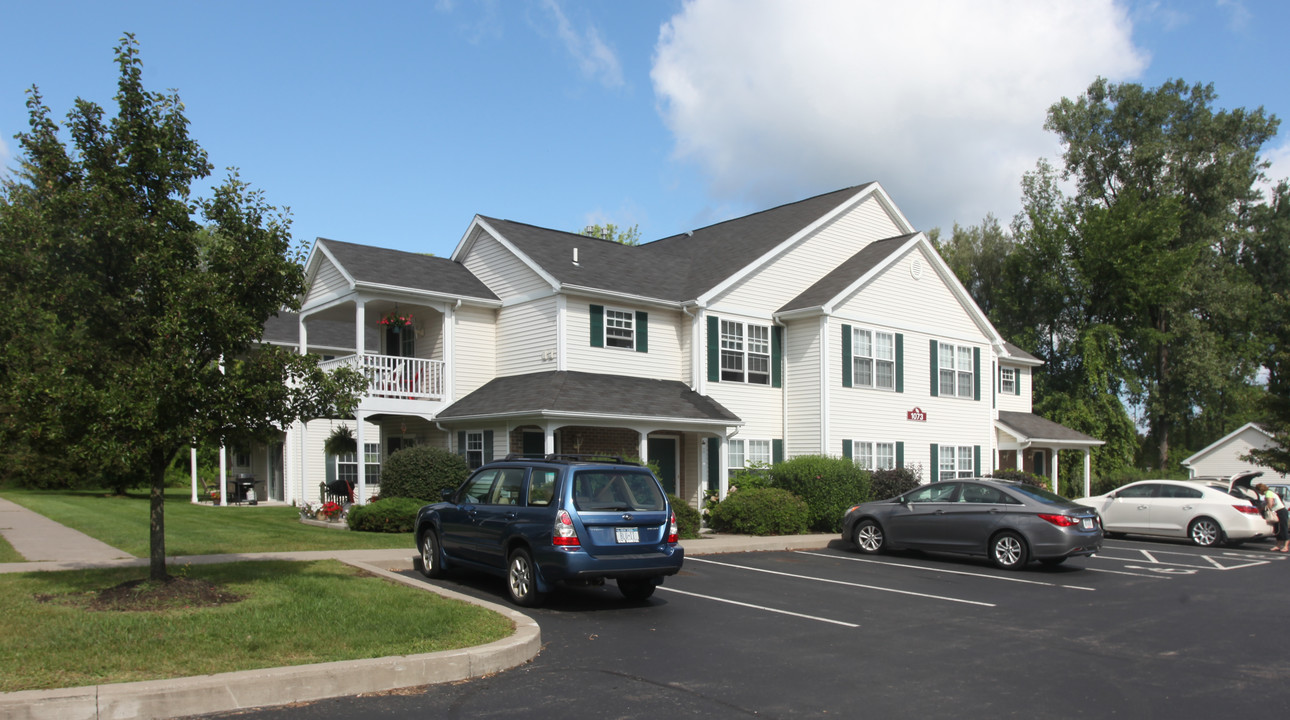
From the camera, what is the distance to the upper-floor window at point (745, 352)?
22.9m

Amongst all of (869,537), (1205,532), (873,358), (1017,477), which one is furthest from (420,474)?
(1017,477)

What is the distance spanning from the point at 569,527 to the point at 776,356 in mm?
14825

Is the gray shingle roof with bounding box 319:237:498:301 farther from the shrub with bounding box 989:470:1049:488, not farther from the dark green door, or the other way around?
the shrub with bounding box 989:470:1049:488

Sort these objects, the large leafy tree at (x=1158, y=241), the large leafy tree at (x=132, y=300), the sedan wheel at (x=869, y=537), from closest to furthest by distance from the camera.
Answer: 1. the large leafy tree at (x=132, y=300)
2. the sedan wheel at (x=869, y=537)
3. the large leafy tree at (x=1158, y=241)

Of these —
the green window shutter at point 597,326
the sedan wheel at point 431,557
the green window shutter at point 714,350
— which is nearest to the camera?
the sedan wheel at point 431,557

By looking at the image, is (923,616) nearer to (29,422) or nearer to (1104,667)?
(1104,667)

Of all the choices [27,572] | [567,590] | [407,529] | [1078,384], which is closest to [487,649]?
[567,590]

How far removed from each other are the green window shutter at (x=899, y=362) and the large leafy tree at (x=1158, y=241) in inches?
812

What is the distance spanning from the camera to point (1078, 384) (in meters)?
42.0

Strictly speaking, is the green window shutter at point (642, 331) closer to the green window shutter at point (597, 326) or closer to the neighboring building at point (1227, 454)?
the green window shutter at point (597, 326)

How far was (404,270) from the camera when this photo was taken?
71.7ft

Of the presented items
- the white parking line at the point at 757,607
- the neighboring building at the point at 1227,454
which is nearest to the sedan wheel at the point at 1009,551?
the white parking line at the point at 757,607

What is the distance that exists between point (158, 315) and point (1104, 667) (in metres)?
9.64

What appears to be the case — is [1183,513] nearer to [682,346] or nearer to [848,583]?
[848,583]
